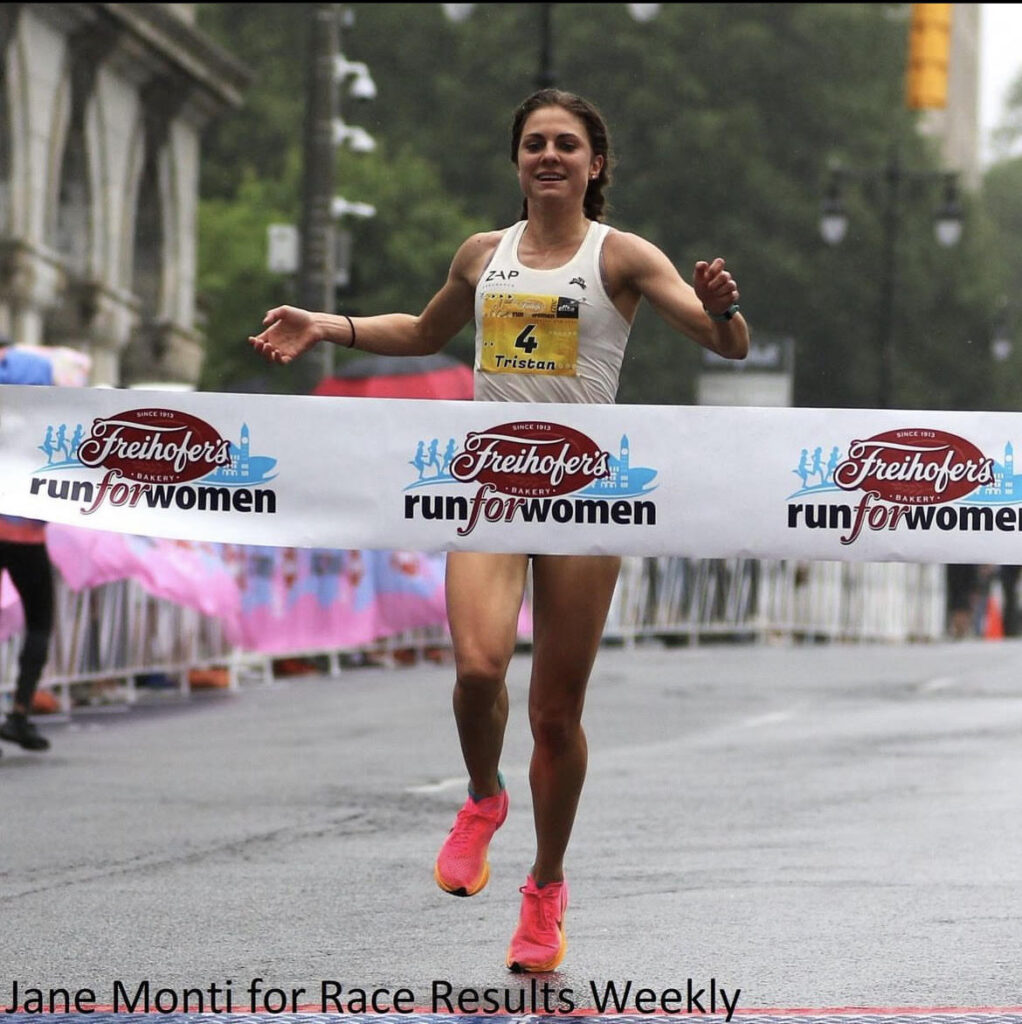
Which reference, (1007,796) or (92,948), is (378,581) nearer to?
(1007,796)

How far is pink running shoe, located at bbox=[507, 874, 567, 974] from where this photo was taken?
6008 mm

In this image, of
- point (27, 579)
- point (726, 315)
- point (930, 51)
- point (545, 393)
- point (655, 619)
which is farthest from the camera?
point (655, 619)

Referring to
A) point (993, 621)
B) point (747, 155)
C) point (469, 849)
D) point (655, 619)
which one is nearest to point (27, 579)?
point (469, 849)

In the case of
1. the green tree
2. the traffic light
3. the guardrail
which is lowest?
the guardrail

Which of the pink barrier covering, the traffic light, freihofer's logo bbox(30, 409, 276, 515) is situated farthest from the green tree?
freihofer's logo bbox(30, 409, 276, 515)

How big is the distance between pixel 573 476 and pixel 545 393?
0.21m

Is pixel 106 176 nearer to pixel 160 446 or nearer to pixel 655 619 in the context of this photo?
pixel 655 619

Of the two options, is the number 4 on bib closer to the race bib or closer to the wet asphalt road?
the race bib

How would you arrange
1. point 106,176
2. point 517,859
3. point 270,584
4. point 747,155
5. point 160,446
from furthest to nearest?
point 747,155, point 106,176, point 270,584, point 517,859, point 160,446

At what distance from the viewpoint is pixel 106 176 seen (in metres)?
34.2

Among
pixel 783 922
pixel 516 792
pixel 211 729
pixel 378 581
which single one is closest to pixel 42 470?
pixel 783 922

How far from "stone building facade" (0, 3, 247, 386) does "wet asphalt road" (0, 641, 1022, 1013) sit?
53.3 feet

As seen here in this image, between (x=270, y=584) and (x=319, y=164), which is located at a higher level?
(x=319, y=164)

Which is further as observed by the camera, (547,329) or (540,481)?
(540,481)
